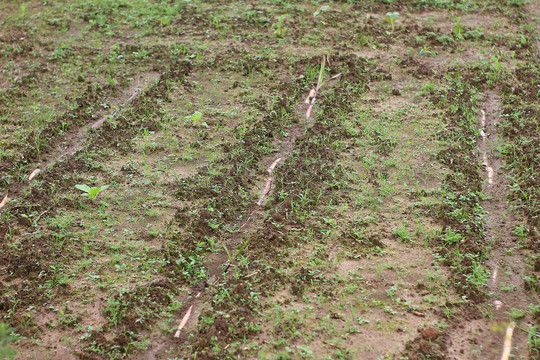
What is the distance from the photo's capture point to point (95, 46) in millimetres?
8703

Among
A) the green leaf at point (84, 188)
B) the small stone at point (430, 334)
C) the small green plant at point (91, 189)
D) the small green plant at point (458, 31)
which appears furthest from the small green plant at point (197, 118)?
the small green plant at point (458, 31)

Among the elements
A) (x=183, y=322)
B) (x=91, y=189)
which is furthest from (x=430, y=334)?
(x=91, y=189)

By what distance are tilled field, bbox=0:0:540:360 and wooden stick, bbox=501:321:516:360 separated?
29 millimetres

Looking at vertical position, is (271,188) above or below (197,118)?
below

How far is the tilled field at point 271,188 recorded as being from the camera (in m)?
4.14

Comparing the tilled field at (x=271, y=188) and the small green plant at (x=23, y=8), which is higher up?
the small green plant at (x=23, y=8)

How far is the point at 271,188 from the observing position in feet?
18.5

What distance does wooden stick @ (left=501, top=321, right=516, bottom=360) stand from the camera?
3.88 meters

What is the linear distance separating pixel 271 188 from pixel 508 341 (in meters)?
2.63

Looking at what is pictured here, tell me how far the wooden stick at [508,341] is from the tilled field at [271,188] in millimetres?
29

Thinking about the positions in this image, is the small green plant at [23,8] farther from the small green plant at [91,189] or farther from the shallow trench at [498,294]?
the shallow trench at [498,294]

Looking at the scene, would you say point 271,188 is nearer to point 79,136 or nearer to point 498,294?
point 498,294

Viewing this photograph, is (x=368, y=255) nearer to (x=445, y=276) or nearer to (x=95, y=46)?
(x=445, y=276)

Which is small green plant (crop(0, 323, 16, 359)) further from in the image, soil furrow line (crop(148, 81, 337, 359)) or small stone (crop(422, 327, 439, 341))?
small stone (crop(422, 327, 439, 341))
